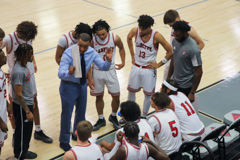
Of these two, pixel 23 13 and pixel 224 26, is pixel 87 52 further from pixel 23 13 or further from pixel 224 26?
pixel 23 13

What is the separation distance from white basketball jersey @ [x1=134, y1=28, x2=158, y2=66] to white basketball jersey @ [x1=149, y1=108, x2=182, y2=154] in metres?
1.54

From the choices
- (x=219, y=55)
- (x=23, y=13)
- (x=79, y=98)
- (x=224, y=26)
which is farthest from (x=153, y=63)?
(x=23, y=13)

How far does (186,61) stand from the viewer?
4961mm

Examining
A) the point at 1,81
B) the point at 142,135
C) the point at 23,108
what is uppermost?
the point at 1,81

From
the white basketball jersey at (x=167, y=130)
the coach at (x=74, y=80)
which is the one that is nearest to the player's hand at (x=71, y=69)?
the coach at (x=74, y=80)

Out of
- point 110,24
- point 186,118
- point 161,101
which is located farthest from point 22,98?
point 110,24

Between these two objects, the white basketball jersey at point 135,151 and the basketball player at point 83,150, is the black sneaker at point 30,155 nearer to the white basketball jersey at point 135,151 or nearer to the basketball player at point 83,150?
the basketball player at point 83,150

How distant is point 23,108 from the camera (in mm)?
4230

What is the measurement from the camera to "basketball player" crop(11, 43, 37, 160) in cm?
413

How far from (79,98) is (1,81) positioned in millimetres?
1238

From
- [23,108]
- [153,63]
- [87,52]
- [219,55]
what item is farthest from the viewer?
[219,55]

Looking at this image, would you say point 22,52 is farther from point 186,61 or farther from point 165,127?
point 186,61

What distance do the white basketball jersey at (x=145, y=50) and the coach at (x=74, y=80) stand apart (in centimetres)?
96

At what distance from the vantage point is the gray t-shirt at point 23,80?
4109 mm
